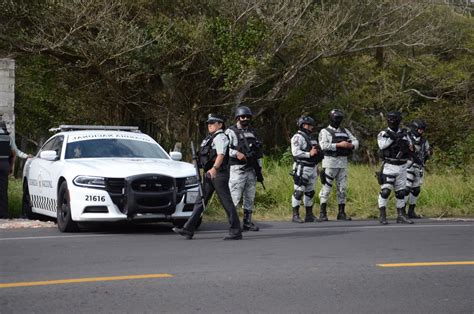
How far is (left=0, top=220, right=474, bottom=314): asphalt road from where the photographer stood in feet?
24.1

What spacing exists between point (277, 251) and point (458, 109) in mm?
26758

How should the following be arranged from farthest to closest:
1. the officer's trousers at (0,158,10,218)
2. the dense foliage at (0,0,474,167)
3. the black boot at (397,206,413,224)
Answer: the dense foliage at (0,0,474,167) → the black boot at (397,206,413,224) → the officer's trousers at (0,158,10,218)

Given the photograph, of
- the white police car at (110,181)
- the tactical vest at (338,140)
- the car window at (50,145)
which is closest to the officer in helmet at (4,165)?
the car window at (50,145)

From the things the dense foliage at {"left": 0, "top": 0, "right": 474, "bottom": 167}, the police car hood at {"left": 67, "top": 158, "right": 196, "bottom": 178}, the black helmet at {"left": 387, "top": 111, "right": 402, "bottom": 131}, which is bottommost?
the police car hood at {"left": 67, "top": 158, "right": 196, "bottom": 178}

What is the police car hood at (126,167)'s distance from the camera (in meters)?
12.3

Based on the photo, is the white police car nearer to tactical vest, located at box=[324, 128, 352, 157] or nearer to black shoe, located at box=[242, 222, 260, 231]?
black shoe, located at box=[242, 222, 260, 231]

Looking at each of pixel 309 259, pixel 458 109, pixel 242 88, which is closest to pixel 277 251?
pixel 309 259

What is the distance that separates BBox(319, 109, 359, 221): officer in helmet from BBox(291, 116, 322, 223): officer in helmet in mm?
388

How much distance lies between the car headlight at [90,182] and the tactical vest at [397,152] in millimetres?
5046

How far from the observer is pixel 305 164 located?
15289 mm

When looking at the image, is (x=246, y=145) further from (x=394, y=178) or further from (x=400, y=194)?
(x=400, y=194)

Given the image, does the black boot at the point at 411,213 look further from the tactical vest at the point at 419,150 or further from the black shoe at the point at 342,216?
the black shoe at the point at 342,216

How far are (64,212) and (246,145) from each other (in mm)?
2807

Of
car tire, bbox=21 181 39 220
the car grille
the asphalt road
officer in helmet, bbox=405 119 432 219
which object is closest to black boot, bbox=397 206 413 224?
officer in helmet, bbox=405 119 432 219
